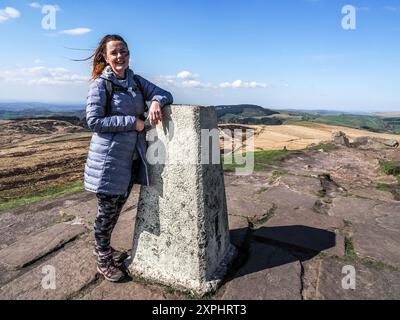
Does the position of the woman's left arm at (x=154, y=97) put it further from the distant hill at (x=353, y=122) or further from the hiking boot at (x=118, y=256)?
the distant hill at (x=353, y=122)

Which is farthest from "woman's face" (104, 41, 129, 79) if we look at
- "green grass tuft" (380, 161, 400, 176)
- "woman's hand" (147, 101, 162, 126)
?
"green grass tuft" (380, 161, 400, 176)

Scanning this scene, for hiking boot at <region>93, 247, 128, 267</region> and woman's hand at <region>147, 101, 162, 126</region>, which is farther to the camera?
hiking boot at <region>93, 247, 128, 267</region>

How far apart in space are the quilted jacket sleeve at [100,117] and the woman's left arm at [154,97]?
16cm

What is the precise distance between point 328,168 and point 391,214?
311 cm

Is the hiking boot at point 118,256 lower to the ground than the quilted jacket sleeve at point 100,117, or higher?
lower

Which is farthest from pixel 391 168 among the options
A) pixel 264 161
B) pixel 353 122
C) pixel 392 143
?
pixel 353 122

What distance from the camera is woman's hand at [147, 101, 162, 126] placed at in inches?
111

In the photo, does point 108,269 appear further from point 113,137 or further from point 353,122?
point 353,122

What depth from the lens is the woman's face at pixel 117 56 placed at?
2.88 m

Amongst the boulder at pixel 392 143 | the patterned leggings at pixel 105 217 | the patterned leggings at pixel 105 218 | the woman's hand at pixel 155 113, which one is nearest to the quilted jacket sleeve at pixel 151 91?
the woman's hand at pixel 155 113

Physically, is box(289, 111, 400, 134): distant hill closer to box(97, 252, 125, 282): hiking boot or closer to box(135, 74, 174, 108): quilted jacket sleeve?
box(135, 74, 174, 108): quilted jacket sleeve

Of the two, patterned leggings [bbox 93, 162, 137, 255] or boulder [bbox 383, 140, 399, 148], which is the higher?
boulder [bbox 383, 140, 399, 148]

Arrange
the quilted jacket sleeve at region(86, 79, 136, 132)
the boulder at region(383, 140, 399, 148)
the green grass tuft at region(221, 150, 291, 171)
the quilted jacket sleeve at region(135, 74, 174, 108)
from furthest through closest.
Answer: the boulder at region(383, 140, 399, 148) < the green grass tuft at region(221, 150, 291, 171) < the quilted jacket sleeve at region(135, 74, 174, 108) < the quilted jacket sleeve at region(86, 79, 136, 132)

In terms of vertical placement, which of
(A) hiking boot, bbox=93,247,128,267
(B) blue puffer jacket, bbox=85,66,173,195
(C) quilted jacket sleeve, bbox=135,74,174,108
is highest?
(C) quilted jacket sleeve, bbox=135,74,174,108
